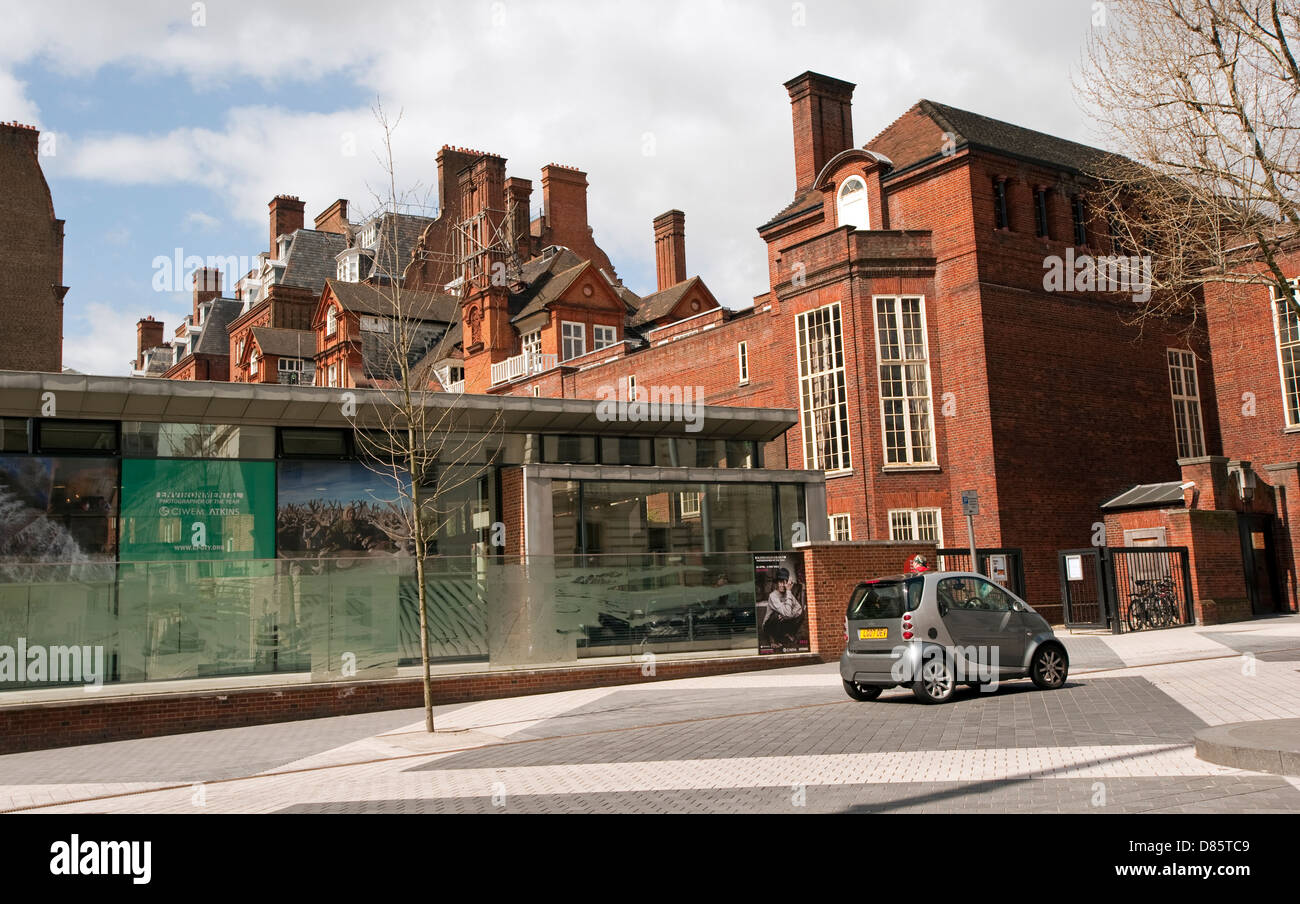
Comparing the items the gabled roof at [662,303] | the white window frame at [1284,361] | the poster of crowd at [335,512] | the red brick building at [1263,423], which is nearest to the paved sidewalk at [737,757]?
the poster of crowd at [335,512]

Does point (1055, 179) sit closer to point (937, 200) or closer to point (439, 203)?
point (937, 200)

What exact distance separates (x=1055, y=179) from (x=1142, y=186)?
57.4 ft

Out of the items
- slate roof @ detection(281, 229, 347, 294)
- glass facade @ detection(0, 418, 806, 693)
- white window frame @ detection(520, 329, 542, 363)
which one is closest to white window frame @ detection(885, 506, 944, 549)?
glass facade @ detection(0, 418, 806, 693)

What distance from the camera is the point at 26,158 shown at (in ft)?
156

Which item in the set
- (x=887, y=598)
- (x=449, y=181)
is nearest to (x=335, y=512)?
(x=887, y=598)

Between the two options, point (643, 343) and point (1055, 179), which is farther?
point (643, 343)

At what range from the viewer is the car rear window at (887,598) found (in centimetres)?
1394

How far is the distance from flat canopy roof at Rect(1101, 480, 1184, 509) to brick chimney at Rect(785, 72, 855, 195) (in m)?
14.8

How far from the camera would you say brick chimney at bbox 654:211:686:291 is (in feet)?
191

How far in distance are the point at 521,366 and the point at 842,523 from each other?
23.7m

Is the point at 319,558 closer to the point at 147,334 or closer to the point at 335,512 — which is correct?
the point at 335,512

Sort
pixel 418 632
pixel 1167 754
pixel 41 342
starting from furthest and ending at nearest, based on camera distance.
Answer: pixel 41 342
pixel 418 632
pixel 1167 754

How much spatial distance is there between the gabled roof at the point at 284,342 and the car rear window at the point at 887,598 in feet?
173
